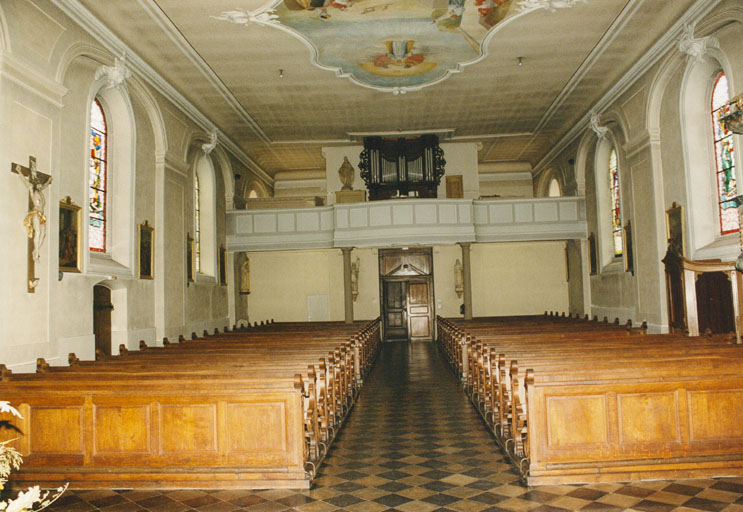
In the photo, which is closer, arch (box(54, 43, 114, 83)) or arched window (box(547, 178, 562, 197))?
arch (box(54, 43, 114, 83))

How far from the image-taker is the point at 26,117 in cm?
777

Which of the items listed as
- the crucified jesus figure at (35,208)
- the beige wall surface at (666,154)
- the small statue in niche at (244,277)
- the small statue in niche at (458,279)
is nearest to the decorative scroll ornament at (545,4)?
the beige wall surface at (666,154)

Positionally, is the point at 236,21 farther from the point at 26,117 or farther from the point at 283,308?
the point at 283,308

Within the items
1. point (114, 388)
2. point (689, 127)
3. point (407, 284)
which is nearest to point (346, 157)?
point (407, 284)

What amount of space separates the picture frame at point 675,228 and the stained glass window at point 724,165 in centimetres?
63

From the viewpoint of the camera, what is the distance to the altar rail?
16016mm

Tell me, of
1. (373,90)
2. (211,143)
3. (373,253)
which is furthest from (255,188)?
(373,90)

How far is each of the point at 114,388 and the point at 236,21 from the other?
702cm

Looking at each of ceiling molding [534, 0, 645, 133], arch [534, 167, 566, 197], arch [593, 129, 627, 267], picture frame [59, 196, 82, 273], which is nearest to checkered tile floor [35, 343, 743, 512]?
picture frame [59, 196, 82, 273]

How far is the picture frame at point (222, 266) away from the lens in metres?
16.2

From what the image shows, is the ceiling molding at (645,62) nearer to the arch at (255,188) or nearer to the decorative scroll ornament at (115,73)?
the decorative scroll ornament at (115,73)

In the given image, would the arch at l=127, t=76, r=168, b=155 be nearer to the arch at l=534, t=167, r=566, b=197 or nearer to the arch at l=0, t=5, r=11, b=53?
the arch at l=0, t=5, r=11, b=53

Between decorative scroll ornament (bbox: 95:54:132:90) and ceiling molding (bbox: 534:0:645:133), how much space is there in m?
8.74

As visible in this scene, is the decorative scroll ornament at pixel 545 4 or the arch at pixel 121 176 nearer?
the decorative scroll ornament at pixel 545 4
